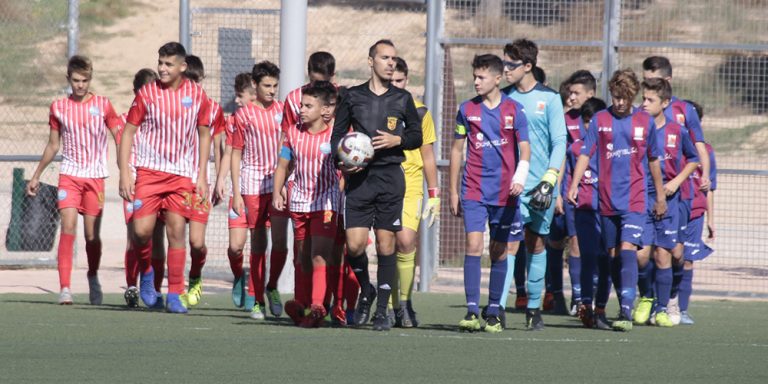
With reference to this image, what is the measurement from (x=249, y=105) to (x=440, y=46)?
3420mm

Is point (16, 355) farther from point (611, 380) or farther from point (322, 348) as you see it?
point (611, 380)

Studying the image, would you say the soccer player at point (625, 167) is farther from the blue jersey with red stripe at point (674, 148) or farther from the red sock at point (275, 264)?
the red sock at point (275, 264)

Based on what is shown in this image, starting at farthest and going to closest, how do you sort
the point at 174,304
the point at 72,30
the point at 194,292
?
the point at 72,30 < the point at 194,292 < the point at 174,304

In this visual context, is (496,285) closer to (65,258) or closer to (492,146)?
(492,146)

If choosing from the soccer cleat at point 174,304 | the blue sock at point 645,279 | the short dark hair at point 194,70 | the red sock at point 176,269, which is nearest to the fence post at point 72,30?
the short dark hair at point 194,70

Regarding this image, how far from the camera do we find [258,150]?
1156 cm

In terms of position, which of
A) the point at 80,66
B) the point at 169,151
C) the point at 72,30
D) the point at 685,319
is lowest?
the point at 685,319

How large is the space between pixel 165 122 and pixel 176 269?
3.73ft

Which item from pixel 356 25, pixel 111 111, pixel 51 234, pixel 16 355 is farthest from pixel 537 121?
pixel 356 25

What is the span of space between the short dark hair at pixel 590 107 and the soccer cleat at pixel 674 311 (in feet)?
5.47

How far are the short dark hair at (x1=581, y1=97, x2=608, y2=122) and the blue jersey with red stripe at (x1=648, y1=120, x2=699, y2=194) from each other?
0.92 meters

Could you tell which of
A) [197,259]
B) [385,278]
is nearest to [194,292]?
[197,259]

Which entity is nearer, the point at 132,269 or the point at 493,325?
the point at 493,325

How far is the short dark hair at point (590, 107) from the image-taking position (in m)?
12.3
